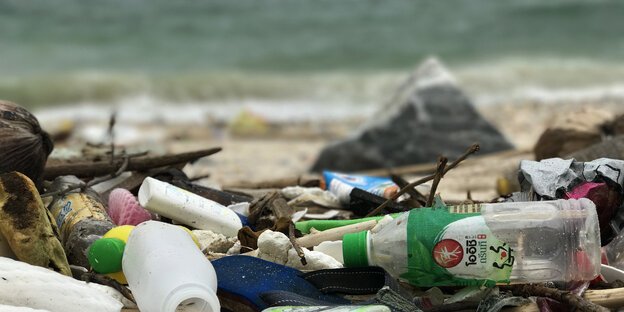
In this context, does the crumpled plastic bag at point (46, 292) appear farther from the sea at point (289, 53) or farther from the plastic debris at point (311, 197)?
the sea at point (289, 53)

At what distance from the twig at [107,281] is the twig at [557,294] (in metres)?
0.92

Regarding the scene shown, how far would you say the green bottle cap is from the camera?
187 cm

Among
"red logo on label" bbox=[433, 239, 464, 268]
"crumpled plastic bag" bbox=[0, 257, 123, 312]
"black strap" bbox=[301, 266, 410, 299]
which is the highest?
"red logo on label" bbox=[433, 239, 464, 268]

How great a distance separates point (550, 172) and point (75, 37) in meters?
13.3

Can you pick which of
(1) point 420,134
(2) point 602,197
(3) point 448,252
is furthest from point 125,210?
(1) point 420,134

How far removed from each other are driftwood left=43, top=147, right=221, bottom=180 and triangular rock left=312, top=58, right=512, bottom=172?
3.04m

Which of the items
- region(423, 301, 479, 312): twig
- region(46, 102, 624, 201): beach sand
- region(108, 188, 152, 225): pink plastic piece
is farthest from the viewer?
region(46, 102, 624, 201): beach sand

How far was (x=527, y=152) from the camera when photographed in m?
4.87

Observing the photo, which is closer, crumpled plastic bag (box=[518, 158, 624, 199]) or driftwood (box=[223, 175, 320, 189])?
crumpled plastic bag (box=[518, 158, 624, 199])

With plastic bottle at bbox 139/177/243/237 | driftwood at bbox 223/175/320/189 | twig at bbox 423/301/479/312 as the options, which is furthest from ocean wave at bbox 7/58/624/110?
twig at bbox 423/301/479/312

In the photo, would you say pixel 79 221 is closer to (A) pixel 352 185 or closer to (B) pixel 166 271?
(B) pixel 166 271

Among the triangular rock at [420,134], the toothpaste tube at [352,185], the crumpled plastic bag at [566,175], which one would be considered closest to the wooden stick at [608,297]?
the crumpled plastic bag at [566,175]

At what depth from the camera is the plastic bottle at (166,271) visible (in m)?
1.58

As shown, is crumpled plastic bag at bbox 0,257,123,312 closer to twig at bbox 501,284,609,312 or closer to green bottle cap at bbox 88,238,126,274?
green bottle cap at bbox 88,238,126,274
